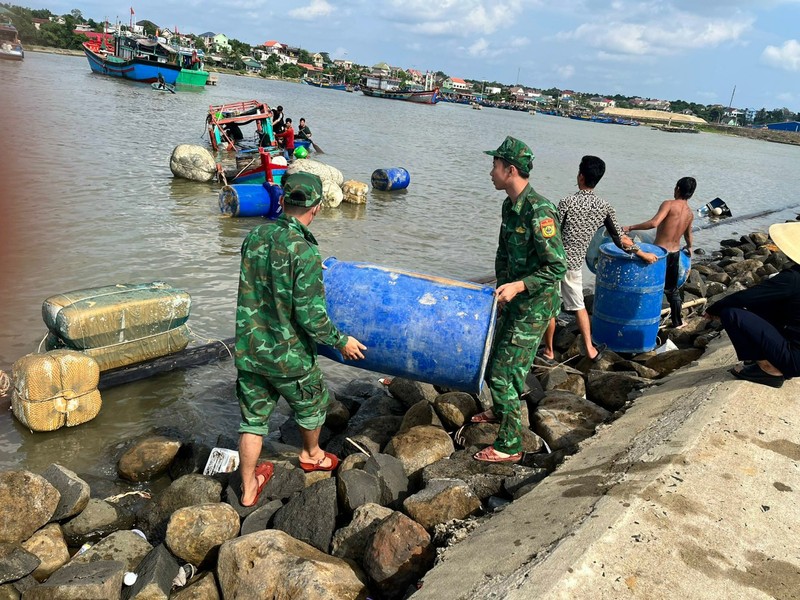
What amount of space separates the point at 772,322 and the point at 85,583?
14.4 feet

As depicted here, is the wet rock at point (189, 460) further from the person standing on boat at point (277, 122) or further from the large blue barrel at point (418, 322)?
the person standing on boat at point (277, 122)

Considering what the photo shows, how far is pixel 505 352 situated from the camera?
4086 millimetres

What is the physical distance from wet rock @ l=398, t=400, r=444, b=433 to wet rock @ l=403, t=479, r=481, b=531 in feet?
3.93

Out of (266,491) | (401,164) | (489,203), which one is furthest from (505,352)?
(401,164)

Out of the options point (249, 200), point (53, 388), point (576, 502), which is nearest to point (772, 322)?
point (576, 502)

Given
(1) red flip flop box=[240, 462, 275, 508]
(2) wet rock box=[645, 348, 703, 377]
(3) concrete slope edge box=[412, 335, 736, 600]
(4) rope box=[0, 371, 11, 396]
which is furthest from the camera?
(2) wet rock box=[645, 348, 703, 377]

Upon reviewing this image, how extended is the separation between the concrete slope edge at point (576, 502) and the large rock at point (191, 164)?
1360cm

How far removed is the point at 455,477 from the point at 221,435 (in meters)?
2.13

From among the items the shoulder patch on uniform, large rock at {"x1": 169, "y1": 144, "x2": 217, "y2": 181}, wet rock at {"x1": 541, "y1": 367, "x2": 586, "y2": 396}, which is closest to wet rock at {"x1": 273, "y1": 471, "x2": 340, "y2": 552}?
the shoulder patch on uniform

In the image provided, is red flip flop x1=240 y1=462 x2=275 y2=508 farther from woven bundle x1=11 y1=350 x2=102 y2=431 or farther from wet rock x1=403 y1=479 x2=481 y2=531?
woven bundle x1=11 y1=350 x2=102 y2=431

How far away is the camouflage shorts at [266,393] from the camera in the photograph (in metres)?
3.64

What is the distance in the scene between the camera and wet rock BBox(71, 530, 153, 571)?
3400 mm

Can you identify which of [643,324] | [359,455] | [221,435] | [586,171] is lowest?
[221,435]

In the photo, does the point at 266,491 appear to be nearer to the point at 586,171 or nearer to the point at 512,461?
the point at 512,461
